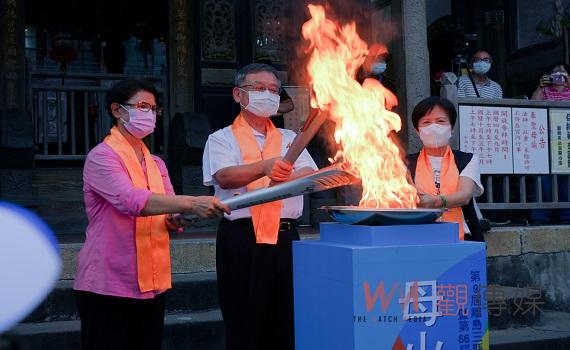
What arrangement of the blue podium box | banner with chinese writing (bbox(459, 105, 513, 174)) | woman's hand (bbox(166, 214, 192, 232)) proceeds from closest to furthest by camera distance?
1. the blue podium box
2. woman's hand (bbox(166, 214, 192, 232))
3. banner with chinese writing (bbox(459, 105, 513, 174))

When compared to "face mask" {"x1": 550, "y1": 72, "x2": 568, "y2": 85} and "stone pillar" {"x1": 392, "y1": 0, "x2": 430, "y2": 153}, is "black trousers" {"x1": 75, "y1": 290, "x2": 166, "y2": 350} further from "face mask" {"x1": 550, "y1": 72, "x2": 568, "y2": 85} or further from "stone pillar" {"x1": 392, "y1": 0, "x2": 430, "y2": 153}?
"face mask" {"x1": 550, "y1": 72, "x2": 568, "y2": 85}

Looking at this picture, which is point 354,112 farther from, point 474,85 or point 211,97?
point 211,97

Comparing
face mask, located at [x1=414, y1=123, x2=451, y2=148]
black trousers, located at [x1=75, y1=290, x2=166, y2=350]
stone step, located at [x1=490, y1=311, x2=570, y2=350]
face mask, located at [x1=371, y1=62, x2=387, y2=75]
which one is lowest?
stone step, located at [x1=490, y1=311, x2=570, y2=350]

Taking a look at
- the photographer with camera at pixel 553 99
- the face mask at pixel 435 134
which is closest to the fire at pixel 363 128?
the face mask at pixel 435 134

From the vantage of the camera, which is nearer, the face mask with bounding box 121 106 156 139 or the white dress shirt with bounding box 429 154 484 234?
the face mask with bounding box 121 106 156 139

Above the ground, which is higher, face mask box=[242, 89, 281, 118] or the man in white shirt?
face mask box=[242, 89, 281, 118]

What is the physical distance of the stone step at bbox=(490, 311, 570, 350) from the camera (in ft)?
18.7

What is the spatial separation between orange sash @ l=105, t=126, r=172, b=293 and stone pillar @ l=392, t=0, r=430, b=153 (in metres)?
4.40

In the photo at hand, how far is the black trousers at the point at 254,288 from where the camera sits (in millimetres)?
3771

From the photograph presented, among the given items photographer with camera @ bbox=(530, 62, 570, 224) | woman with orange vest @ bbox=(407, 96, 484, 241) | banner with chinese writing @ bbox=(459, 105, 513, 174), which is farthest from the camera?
photographer with camera @ bbox=(530, 62, 570, 224)

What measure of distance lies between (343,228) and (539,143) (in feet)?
15.4

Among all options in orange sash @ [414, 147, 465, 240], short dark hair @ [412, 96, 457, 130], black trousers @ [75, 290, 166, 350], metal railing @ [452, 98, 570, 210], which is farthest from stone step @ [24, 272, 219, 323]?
metal railing @ [452, 98, 570, 210]

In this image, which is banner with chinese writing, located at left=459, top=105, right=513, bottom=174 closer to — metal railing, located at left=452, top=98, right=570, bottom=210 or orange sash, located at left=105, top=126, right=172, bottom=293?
metal railing, located at left=452, top=98, right=570, bottom=210

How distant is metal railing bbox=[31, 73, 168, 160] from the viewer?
27.8ft
